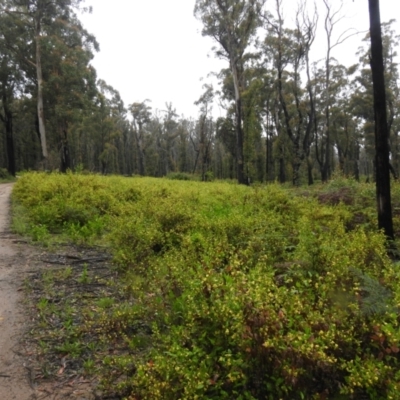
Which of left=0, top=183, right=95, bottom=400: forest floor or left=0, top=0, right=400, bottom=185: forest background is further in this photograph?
left=0, top=0, right=400, bottom=185: forest background

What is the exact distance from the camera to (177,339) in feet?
9.66

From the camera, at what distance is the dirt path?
2.80 metres

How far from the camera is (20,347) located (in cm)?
334

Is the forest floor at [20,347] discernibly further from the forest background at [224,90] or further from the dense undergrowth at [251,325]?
the forest background at [224,90]

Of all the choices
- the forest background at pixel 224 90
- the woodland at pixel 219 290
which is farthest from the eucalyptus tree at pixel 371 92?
the woodland at pixel 219 290

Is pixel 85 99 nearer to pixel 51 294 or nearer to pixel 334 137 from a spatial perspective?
pixel 51 294

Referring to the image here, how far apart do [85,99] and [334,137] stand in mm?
28017

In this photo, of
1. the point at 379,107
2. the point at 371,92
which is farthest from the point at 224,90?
the point at 379,107

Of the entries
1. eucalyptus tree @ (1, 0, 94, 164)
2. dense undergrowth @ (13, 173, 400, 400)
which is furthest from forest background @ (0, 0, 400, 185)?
dense undergrowth @ (13, 173, 400, 400)

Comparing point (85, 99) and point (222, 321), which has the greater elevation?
point (85, 99)

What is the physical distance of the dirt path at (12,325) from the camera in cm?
280

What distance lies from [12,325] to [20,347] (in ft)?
1.55

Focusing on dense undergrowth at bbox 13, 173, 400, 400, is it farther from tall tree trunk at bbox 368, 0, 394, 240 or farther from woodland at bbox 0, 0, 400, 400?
tall tree trunk at bbox 368, 0, 394, 240

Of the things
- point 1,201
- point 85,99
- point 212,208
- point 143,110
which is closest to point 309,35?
point 85,99
